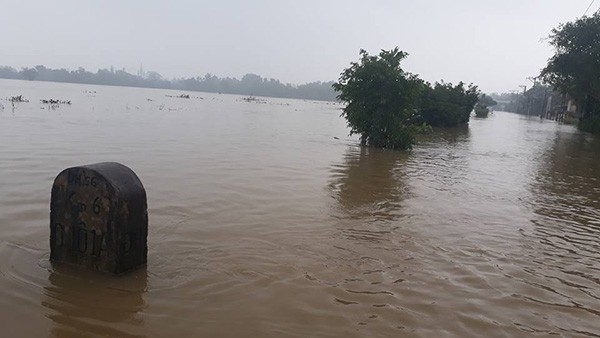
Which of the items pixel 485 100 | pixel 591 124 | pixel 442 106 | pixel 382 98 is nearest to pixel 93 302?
pixel 382 98

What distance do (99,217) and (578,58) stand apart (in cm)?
3978

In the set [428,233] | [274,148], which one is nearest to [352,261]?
[428,233]

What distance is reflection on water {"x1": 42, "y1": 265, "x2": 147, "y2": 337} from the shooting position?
11.6 feet

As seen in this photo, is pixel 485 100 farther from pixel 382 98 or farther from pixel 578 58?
pixel 382 98

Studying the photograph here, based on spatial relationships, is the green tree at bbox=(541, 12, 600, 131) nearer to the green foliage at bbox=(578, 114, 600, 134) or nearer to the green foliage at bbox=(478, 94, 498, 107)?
the green foliage at bbox=(578, 114, 600, 134)

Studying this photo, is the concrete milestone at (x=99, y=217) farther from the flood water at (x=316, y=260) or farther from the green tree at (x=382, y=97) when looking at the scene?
the green tree at (x=382, y=97)

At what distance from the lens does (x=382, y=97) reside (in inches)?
722

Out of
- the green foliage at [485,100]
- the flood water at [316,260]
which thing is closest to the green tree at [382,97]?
the flood water at [316,260]

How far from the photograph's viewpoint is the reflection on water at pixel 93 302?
3.53 m

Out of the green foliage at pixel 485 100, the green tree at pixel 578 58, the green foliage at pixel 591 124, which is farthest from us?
the green foliage at pixel 485 100

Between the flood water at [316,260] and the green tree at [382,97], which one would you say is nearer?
the flood water at [316,260]

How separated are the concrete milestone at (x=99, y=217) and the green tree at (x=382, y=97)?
1480cm

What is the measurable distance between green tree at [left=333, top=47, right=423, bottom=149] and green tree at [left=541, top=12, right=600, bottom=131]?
921 inches

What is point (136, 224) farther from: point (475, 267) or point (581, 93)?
point (581, 93)
